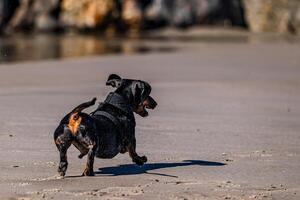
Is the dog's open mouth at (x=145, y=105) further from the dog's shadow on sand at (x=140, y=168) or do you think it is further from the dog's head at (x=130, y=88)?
the dog's shadow on sand at (x=140, y=168)

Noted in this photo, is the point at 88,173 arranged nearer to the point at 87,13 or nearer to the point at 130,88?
the point at 130,88


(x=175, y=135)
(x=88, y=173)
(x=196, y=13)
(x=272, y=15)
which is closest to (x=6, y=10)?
(x=196, y=13)

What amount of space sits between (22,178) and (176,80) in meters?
7.86

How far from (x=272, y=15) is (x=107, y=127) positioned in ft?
78.0

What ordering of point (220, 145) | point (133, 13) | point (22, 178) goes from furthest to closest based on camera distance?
point (133, 13)
point (220, 145)
point (22, 178)

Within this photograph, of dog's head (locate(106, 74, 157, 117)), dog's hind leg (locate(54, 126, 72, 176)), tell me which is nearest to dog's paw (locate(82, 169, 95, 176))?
dog's hind leg (locate(54, 126, 72, 176))

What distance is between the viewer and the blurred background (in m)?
28.8

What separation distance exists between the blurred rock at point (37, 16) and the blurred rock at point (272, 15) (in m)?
6.84

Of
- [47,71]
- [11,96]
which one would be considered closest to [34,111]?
[11,96]

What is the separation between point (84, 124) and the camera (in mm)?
5875

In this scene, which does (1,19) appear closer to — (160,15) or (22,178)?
(160,15)

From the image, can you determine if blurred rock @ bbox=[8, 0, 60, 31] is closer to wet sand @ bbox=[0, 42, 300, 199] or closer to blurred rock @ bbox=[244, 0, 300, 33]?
blurred rock @ bbox=[244, 0, 300, 33]

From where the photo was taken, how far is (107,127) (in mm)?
6172

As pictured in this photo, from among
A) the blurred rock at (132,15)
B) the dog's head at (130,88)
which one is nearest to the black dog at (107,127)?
the dog's head at (130,88)
